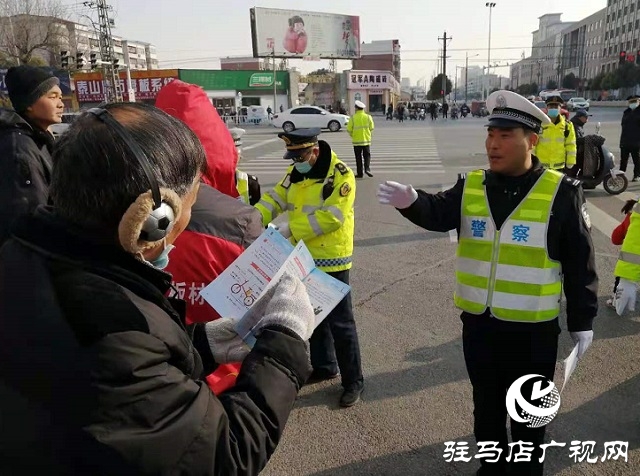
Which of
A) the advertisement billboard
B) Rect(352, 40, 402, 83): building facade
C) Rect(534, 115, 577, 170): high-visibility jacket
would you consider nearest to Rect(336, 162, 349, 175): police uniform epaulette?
Rect(534, 115, 577, 170): high-visibility jacket

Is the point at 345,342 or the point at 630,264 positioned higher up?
the point at 630,264

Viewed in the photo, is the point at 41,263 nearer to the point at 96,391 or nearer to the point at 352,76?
the point at 96,391

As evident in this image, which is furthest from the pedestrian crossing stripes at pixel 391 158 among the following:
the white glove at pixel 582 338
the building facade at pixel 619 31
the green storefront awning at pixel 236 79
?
the building facade at pixel 619 31

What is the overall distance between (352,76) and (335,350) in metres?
51.1

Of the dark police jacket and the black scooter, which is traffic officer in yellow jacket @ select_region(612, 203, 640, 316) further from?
the black scooter

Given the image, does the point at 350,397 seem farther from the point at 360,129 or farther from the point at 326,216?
the point at 360,129

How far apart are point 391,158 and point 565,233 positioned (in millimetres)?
14114

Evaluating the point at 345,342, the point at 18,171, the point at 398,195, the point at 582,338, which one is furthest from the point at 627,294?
the point at 18,171

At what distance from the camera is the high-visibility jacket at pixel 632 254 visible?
12.3 ft

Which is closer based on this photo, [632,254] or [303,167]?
[303,167]

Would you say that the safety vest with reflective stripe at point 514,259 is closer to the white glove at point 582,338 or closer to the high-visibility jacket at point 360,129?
the white glove at point 582,338

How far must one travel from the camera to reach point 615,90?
2638 inches

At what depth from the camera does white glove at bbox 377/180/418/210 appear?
250cm

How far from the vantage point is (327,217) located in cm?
314
